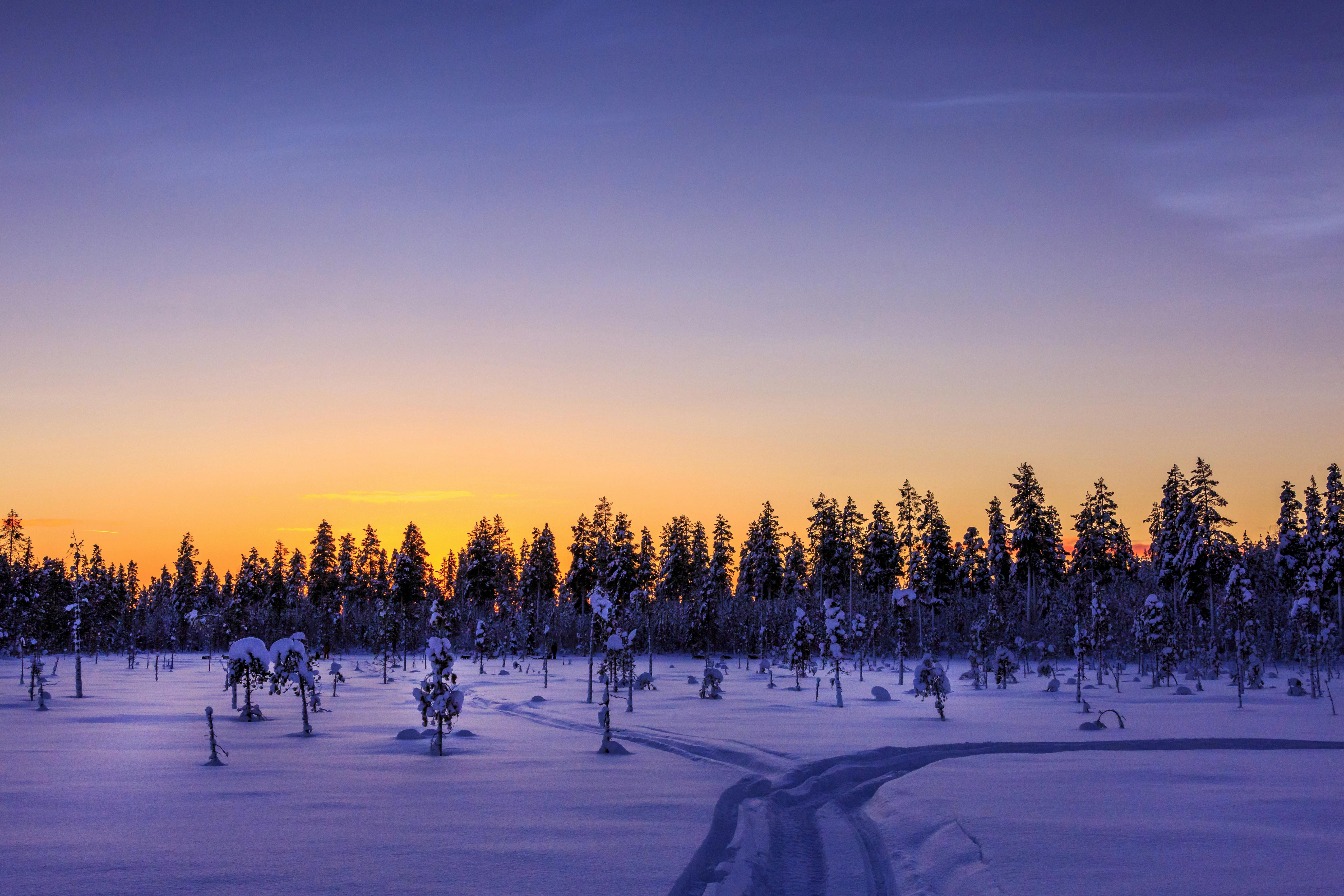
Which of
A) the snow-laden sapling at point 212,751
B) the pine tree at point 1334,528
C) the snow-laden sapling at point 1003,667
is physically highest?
the pine tree at point 1334,528

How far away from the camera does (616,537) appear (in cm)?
8719

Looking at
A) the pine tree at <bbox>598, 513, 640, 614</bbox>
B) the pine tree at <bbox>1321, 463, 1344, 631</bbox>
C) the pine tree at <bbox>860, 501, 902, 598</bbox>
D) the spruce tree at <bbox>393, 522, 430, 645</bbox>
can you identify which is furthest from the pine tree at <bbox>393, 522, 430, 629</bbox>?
the pine tree at <bbox>1321, 463, 1344, 631</bbox>

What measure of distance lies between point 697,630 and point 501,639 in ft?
64.8

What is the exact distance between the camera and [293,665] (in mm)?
33312

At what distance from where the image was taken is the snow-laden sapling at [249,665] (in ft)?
104

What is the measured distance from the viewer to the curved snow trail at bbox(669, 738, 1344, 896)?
12344 mm

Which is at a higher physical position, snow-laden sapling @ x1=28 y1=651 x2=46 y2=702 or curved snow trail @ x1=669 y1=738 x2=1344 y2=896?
curved snow trail @ x1=669 y1=738 x2=1344 y2=896

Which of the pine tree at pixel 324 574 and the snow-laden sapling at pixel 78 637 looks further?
the pine tree at pixel 324 574

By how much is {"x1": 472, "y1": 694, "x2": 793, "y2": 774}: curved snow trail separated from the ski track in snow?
0.18 feet

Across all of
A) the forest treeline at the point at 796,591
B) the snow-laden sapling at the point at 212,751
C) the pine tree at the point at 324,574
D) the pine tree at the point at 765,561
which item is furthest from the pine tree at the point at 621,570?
the snow-laden sapling at the point at 212,751

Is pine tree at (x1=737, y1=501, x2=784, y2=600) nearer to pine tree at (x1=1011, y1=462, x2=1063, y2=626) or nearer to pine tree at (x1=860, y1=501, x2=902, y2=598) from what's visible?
pine tree at (x1=860, y1=501, x2=902, y2=598)

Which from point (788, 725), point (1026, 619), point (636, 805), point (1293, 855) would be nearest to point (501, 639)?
point (1026, 619)

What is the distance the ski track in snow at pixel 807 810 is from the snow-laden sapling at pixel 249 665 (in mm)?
11419

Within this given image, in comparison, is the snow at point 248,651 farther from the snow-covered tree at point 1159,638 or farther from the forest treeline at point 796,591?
the snow-covered tree at point 1159,638
